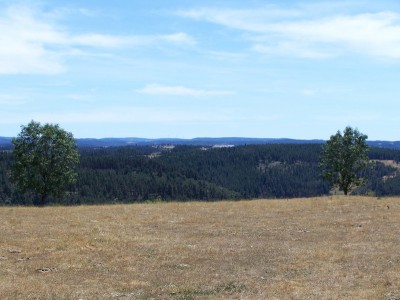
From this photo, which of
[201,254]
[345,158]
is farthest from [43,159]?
[345,158]

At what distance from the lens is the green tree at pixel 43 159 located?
2162 inches

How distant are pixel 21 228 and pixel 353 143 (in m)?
46.7

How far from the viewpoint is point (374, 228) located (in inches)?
1171

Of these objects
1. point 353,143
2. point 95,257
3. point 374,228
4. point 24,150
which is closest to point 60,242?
point 95,257

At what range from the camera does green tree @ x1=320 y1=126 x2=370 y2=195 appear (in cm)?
6147

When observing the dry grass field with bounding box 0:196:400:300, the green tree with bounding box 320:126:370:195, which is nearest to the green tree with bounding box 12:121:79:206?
the dry grass field with bounding box 0:196:400:300

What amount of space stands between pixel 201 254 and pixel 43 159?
37.3m

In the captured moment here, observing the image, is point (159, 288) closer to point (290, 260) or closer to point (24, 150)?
point (290, 260)

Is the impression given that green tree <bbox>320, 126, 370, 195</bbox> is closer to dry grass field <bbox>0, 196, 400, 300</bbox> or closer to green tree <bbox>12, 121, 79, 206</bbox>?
dry grass field <bbox>0, 196, 400, 300</bbox>

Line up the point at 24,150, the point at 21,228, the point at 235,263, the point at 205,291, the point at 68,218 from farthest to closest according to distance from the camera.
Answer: the point at 24,150 → the point at 68,218 → the point at 21,228 → the point at 235,263 → the point at 205,291

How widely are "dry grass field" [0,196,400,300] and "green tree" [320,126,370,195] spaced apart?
22897 mm

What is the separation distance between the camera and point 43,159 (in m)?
54.8

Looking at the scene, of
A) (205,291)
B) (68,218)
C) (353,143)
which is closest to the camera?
(205,291)

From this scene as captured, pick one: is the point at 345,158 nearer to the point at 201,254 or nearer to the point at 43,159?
the point at 43,159
